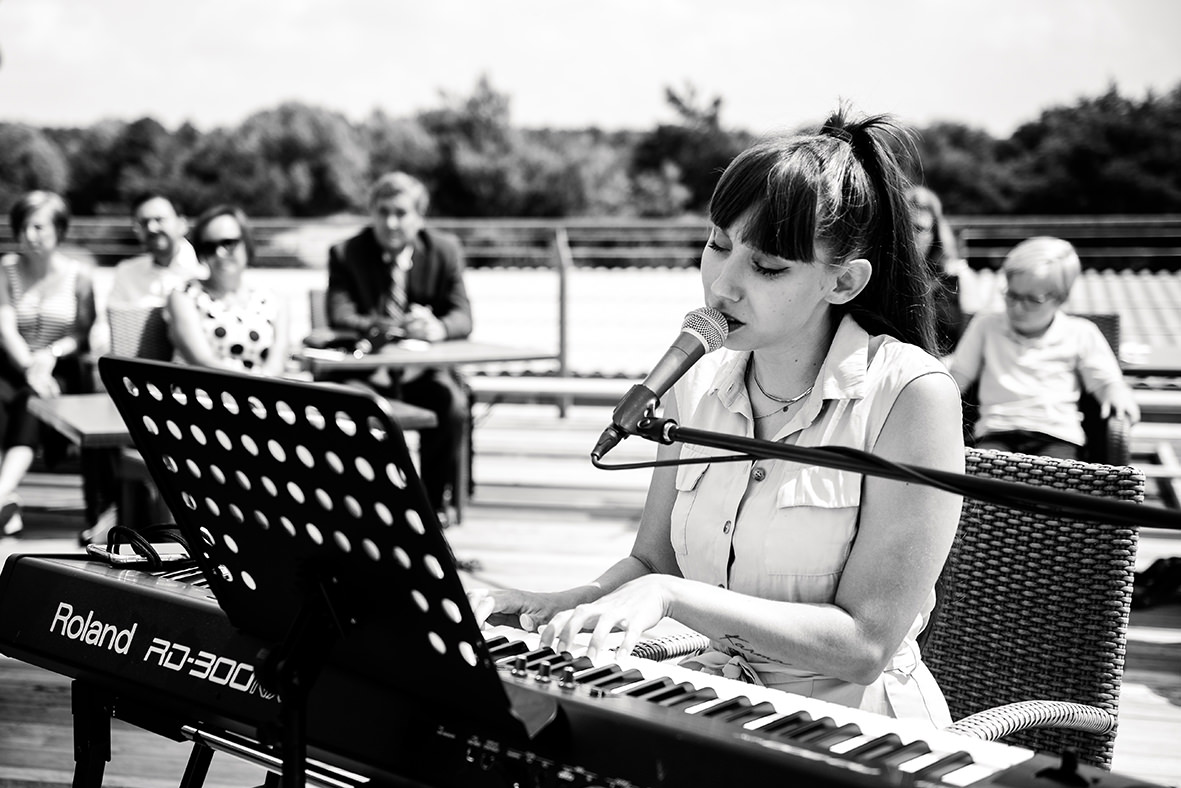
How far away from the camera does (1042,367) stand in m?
3.67

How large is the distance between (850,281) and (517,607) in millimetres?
568

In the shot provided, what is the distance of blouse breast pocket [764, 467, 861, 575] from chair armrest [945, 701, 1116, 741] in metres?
0.23

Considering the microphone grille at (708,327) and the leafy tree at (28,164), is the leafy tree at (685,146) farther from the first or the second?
the microphone grille at (708,327)

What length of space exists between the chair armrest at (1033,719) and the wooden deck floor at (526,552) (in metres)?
1.05

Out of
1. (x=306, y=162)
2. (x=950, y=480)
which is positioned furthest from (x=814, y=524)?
(x=306, y=162)

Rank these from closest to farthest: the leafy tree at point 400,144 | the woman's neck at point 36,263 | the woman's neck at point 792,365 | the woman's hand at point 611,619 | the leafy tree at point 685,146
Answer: the woman's hand at point 611,619 → the woman's neck at point 792,365 → the woman's neck at point 36,263 → the leafy tree at point 400,144 → the leafy tree at point 685,146

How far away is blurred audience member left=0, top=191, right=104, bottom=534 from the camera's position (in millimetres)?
4445

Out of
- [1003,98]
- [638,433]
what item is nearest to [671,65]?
[1003,98]

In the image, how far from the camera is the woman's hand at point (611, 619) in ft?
3.53

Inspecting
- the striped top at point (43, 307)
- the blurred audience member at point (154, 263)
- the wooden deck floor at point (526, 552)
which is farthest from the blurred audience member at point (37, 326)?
the wooden deck floor at point (526, 552)

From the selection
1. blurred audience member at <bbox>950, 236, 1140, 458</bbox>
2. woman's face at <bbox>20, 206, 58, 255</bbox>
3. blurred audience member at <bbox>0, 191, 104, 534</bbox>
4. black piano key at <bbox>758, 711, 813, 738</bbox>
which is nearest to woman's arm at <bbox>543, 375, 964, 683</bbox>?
black piano key at <bbox>758, 711, 813, 738</bbox>

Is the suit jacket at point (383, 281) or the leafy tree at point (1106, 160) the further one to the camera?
the leafy tree at point (1106, 160)

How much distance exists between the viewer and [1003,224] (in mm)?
7402

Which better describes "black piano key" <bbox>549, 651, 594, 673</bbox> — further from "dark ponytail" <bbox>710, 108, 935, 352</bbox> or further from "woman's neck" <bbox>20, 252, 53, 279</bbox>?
"woman's neck" <bbox>20, 252, 53, 279</bbox>
